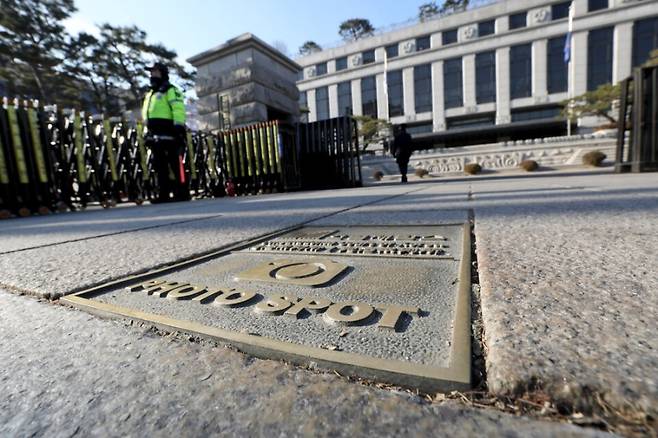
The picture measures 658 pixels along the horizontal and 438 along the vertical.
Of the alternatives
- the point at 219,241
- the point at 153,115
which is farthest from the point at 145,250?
the point at 153,115

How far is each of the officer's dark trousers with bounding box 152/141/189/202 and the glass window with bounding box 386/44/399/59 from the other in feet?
133

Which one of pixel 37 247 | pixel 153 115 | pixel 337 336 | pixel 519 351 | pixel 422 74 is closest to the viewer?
pixel 519 351

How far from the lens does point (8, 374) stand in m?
0.62

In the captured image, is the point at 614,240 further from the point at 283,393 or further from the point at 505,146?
the point at 505,146

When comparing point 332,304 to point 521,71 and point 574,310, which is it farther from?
point 521,71

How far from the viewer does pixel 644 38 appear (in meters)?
31.4

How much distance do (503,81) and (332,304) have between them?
4209 centimetres

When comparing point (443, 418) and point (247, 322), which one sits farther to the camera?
point (247, 322)

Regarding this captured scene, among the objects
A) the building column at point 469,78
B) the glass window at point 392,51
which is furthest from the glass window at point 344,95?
the building column at point 469,78

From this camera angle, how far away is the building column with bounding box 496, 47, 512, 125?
35.4 meters

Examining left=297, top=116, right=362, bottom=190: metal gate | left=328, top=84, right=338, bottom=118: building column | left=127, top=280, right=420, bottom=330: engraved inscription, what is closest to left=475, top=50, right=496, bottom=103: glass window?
left=328, top=84, right=338, bottom=118: building column

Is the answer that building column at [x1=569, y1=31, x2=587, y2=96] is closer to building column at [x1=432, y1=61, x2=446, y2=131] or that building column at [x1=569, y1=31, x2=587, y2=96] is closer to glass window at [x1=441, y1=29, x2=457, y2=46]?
glass window at [x1=441, y1=29, x2=457, y2=46]

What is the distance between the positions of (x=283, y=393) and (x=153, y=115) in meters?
5.99

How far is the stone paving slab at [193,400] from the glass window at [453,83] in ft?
137
